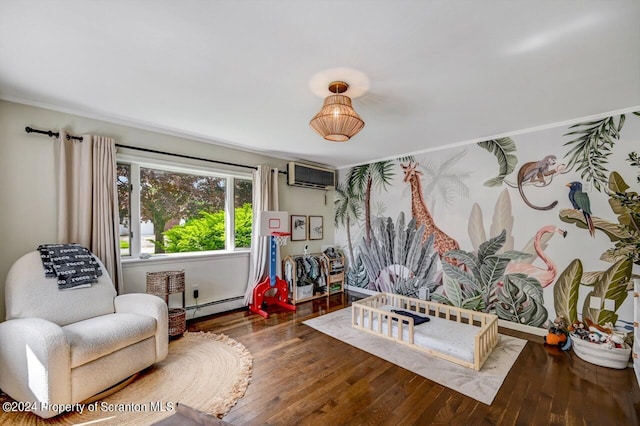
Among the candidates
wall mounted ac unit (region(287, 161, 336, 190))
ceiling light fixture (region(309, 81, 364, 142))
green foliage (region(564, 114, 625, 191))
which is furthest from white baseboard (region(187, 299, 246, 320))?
green foliage (region(564, 114, 625, 191))

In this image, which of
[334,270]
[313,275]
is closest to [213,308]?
[313,275]

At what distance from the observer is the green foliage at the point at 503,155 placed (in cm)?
347

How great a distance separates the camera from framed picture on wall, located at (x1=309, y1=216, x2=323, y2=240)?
5.26 meters

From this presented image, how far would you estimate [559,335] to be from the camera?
2.94 meters

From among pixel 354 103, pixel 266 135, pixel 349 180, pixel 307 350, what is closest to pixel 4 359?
pixel 307 350

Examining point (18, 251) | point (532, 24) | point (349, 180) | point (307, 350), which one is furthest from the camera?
point (349, 180)

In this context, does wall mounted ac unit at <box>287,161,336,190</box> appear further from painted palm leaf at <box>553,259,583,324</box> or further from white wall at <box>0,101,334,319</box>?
painted palm leaf at <box>553,259,583,324</box>

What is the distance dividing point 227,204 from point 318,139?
1.71 meters

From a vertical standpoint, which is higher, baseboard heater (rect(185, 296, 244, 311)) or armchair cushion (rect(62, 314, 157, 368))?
armchair cushion (rect(62, 314, 157, 368))

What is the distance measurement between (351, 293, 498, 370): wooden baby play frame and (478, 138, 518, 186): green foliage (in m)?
1.74

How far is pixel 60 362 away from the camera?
5.91ft

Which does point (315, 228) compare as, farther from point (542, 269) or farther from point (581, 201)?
point (581, 201)

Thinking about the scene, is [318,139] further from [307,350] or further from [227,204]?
[307,350]

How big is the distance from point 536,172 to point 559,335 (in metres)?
1.85
